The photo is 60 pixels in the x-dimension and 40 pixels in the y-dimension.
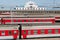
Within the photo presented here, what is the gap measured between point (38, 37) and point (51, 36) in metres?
0.46

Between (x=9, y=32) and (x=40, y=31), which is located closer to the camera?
(x=9, y=32)

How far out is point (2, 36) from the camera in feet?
15.4

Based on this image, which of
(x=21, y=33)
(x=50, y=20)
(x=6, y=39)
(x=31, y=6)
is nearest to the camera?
(x=21, y=33)

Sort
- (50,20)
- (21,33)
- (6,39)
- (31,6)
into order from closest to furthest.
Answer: (21,33), (6,39), (50,20), (31,6)

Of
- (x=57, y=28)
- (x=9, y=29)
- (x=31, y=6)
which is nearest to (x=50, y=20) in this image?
(x=57, y=28)

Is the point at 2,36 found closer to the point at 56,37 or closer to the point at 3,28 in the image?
the point at 3,28

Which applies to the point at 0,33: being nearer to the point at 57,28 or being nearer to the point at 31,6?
the point at 57,28

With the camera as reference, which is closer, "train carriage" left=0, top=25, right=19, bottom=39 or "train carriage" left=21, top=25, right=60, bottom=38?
"train carriage" left=0, top=25, right=19, bottom=39

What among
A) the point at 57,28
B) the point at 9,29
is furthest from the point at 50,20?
Result: the point at 9,29

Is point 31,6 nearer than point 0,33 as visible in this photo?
No

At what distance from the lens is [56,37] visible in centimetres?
470

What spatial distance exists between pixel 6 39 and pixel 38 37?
1.06 meters

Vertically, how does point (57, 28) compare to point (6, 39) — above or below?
above

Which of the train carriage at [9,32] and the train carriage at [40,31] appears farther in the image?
the train carriage at [40,31]
